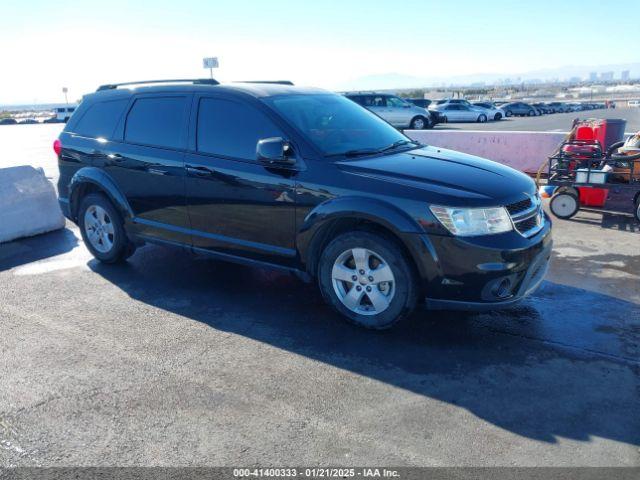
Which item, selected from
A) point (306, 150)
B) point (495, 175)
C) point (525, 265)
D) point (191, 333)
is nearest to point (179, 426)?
point (191, 333)

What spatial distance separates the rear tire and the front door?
4.81 meters

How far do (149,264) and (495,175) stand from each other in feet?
12.4

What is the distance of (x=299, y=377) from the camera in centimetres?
372

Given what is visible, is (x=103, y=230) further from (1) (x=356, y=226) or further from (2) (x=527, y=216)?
(2) (x=527, y=216)

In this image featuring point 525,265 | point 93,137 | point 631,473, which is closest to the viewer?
point 631,473

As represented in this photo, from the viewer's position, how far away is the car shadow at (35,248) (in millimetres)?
6555

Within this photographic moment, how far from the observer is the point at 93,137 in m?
5.93

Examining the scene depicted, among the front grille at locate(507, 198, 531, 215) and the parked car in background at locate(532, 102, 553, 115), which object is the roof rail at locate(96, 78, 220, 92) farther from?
the parked car in background at locate(532, 102, 553, 115)

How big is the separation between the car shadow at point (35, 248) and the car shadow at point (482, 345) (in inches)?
62.1

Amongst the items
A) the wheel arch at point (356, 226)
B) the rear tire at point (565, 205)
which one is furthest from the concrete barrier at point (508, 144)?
the wheel arch at point (356, 226)

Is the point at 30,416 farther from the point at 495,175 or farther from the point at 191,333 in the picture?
the point at 495,175

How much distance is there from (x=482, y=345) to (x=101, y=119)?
174 inches

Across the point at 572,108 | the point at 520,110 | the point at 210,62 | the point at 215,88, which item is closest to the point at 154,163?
the point at 215,88

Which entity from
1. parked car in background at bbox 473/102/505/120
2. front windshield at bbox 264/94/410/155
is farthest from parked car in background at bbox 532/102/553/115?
front windshield at bbox 264/94/410/155
